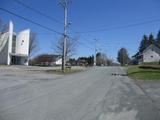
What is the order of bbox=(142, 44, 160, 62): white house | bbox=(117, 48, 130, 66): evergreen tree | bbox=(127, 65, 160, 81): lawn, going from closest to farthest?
1. bbox=(127, 65, 160, 81): lawn
2. bbox=(142, 44, 160, 62): white house
3. bbox=(117, 48, 130, 66): evergreen tree

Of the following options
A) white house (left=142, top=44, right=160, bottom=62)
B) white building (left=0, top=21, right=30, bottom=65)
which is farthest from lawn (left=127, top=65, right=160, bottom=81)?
white house (left=142, top=44, right=160, bottom=62)

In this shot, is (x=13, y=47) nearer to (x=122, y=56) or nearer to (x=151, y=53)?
(x=151, y=53)

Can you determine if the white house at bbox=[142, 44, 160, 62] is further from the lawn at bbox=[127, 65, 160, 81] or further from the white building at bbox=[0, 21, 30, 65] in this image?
the lawn at bbox=[127, 65, 160, 81]

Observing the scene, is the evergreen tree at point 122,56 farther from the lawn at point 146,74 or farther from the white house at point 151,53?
the lawn at point 146,74

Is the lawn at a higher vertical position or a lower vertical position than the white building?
lower

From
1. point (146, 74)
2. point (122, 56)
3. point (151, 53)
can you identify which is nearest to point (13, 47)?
point (151, 53)

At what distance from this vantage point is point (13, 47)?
2985 inches

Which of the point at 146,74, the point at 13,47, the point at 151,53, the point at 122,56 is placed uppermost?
the point at 122,56

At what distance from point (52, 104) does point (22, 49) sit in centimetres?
6922

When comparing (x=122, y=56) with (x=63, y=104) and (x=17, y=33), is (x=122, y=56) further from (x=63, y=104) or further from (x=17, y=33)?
(x=63, y=104)

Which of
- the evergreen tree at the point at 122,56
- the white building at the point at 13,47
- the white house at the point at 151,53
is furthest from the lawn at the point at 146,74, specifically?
the evergreen tree at the point at 122,56

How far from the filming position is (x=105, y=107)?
10.5 meters

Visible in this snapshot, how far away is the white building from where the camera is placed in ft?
236

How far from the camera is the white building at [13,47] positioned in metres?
71.8
